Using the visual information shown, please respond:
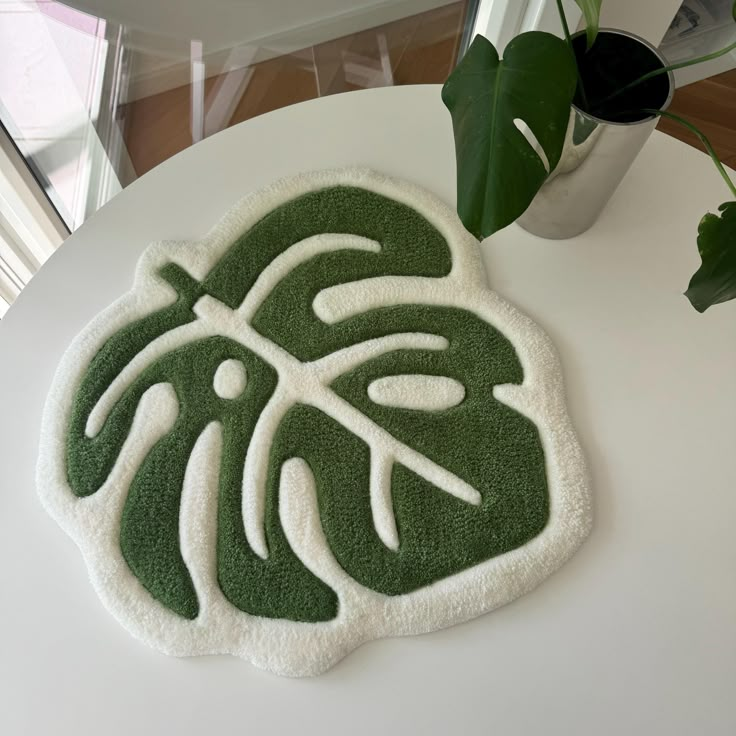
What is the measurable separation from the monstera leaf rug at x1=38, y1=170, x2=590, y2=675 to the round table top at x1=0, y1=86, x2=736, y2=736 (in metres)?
0.03

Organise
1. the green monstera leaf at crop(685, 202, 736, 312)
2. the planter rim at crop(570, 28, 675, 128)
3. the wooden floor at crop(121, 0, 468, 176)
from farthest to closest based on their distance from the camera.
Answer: the wooden floor at crop(121, 0, 468, 176) → the planter rim at crop(570, 28, 675, 128) → the green monstera leaf at crop(685, 202, 736, 312)

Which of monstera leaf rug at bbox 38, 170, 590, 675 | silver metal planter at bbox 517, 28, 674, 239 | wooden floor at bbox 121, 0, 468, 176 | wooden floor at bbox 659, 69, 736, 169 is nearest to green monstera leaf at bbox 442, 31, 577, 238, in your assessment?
silver metal planter at bbox 517, 28, 674, 239

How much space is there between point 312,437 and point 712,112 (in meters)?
1.22

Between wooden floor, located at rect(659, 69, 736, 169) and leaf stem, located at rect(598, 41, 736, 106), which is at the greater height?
wooden floor, located at rect(659, 69, 736, 169)

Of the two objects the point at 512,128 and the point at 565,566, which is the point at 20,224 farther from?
the point at 565,566

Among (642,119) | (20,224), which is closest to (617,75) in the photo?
(642,119)

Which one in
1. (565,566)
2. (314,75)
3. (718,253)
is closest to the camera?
(718,253)

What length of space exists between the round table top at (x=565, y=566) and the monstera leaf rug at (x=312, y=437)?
31 millimetres

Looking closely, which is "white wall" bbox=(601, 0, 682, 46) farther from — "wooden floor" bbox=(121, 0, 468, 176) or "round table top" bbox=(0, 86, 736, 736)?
"wooden floor" bbox=(121, 0, 468, 176)

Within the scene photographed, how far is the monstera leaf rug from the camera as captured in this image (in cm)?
77

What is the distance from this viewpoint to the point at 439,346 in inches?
35.3

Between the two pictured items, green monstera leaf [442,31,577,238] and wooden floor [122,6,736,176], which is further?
wooden floor [122,6,736,176]

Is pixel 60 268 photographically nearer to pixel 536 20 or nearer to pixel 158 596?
pixel 158 596

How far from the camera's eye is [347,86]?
156 centimetres
